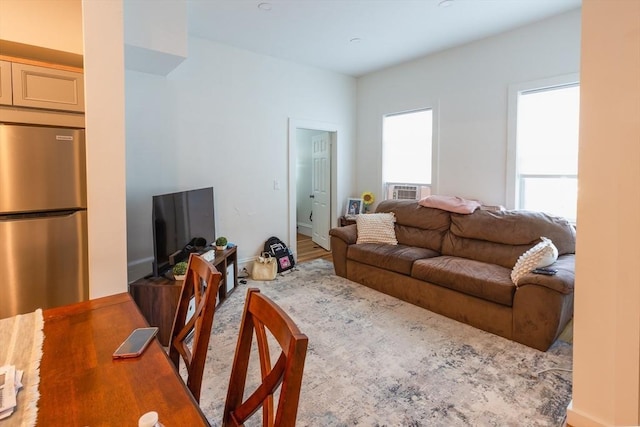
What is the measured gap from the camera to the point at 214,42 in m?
3.90

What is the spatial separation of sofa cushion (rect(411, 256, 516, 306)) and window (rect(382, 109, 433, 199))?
1.59m

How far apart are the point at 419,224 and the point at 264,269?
195 cm

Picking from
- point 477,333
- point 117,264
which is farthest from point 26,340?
point 477,333

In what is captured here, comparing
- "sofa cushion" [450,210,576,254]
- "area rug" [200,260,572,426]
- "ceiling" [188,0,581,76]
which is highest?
"ceiling" [188,0,581,76]

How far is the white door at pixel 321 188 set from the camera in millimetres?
5543

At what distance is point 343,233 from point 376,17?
7.74ft

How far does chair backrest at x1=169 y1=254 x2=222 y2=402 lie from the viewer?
3.81ft

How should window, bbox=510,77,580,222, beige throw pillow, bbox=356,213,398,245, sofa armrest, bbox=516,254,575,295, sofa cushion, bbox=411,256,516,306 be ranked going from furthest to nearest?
beige throw pillow, bbox=356,213,398,245 → window, bbox=510,77,580,222 → sofa cushion, bbox=411,256,516,306 → sofa armrest, bbox=516,254,575,295

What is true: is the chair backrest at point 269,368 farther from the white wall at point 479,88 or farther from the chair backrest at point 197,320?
the white wall at point 479,88

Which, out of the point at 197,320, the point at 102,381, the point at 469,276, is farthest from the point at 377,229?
the point at 102,381

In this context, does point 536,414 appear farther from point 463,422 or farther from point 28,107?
point 28,107

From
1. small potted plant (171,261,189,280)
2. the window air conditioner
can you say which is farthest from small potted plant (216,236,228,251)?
the window air conditioner

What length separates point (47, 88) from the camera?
2.08 metres

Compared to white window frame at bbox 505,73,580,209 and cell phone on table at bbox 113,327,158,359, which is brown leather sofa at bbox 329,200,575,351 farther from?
cell phone on table at bbox 113,327,158,359
